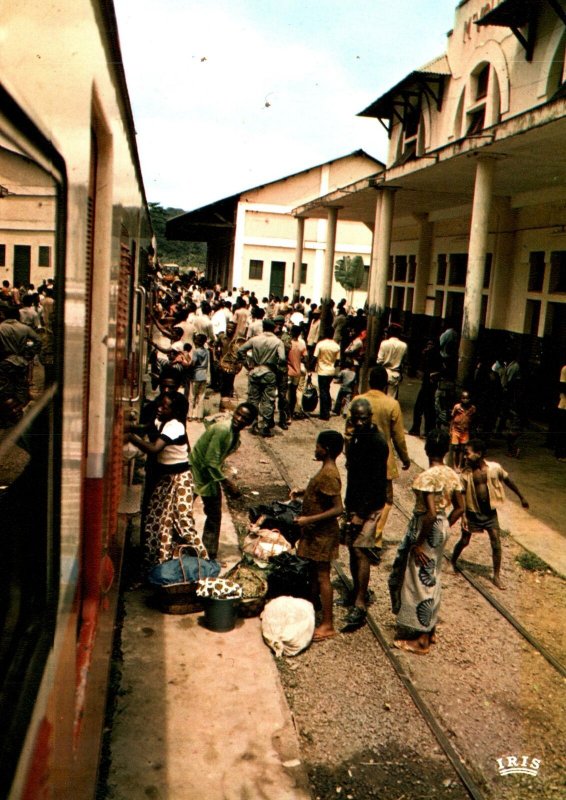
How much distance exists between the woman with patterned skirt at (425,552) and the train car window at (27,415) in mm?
3603

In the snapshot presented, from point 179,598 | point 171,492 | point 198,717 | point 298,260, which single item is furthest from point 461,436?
point 298,260

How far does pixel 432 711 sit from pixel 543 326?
9546 mm

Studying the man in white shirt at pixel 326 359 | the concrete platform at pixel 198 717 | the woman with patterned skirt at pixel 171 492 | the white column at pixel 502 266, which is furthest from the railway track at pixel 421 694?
the white column at pixel 502 266

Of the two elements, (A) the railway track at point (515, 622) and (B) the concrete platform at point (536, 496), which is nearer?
(A) the railway track at point (515, 622)

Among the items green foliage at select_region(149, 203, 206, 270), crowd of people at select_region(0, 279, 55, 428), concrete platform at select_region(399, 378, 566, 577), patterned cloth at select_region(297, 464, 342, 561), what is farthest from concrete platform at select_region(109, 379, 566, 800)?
green foliage at select_region(149, 203, 206, 270)

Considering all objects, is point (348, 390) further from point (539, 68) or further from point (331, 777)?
point (331, 777)

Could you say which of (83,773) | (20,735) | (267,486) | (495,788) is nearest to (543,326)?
(267,486)

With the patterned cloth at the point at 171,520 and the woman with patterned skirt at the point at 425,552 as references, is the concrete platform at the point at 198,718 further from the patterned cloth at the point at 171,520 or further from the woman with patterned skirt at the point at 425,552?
the woman with patterned skirt at the point at 425,552

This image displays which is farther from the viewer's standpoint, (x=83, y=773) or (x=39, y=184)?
(x=83, y=773)

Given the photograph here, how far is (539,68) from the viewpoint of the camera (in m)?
13.2

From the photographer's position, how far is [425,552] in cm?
523

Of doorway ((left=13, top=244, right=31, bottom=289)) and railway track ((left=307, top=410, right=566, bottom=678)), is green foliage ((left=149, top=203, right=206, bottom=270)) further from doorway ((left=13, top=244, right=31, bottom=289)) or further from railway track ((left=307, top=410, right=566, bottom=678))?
doorway ((left=13, top=244, right=31, bottom=289))

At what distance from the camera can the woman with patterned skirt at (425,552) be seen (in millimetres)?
5141

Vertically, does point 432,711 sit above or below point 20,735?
below
